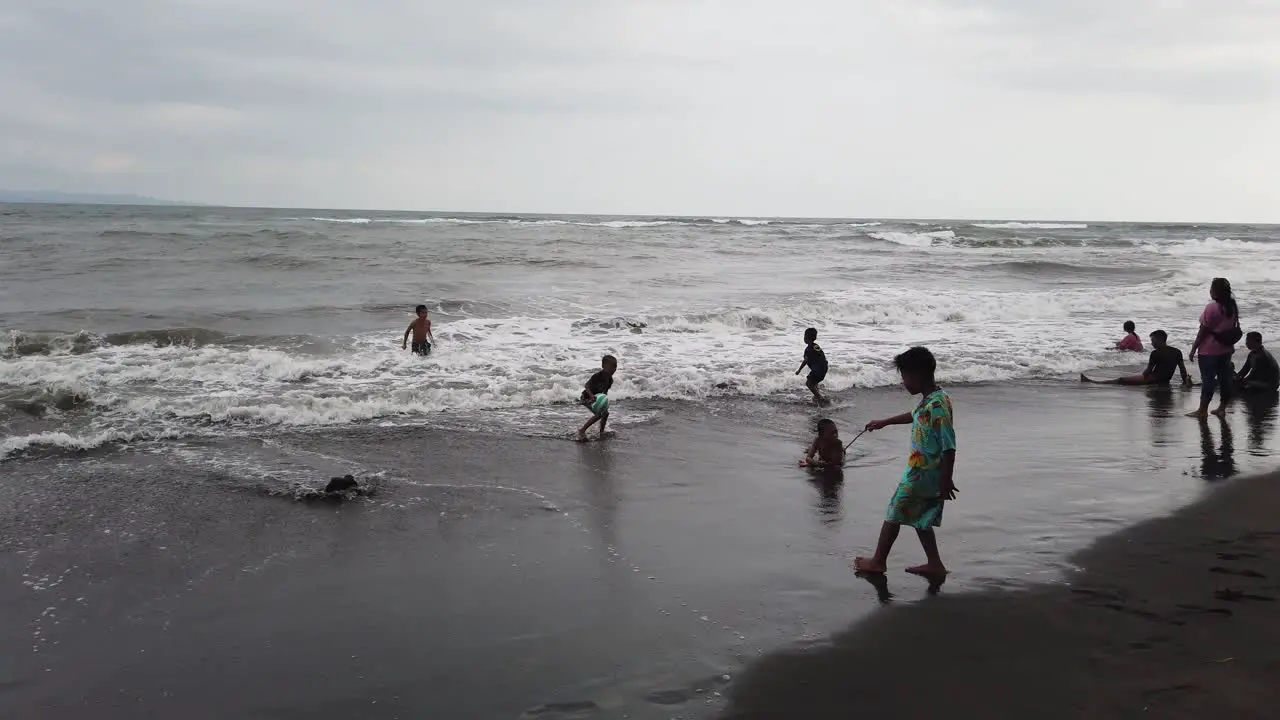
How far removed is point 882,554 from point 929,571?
27cm

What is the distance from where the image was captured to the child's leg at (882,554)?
15.6 feet

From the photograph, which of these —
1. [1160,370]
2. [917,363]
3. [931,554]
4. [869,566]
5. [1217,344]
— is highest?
[917,363]

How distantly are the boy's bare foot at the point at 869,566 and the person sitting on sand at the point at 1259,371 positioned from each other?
859cm

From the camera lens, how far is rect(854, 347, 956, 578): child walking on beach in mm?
4582

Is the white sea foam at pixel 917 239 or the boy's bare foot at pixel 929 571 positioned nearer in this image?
the boy's bare foot at pixel 929 571

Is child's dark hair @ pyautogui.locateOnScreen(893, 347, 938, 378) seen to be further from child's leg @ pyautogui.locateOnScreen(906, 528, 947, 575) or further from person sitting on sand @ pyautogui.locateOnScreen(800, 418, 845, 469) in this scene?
person sitting on sand @ pyautogui.locateOnScreen(800, 418, 845, 469)

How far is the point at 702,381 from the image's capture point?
1118cm

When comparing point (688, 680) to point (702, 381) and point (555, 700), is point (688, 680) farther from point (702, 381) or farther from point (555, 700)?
point (702, 381)

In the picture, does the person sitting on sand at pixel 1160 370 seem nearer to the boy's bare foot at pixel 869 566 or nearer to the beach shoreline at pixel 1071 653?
the beach shoreline at pixel 1071 653

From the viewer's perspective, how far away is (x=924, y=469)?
185 inches

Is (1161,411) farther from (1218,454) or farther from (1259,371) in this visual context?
(1218,454)

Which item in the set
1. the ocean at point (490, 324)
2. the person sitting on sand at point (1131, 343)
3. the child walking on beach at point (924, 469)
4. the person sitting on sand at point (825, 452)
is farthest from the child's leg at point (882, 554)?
the person sitting on sand at point (1131, 343)

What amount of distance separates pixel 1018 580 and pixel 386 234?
4218cm

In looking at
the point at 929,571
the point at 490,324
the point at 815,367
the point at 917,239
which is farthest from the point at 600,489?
the point at 917,239
